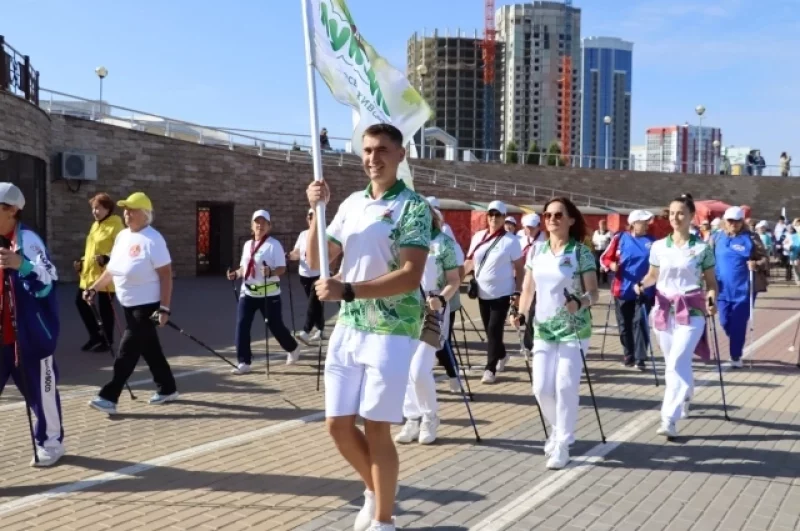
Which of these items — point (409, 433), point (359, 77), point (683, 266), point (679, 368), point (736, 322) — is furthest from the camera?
point (736, 322)

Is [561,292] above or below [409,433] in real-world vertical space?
above

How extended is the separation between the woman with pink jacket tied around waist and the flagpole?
3.80 meters

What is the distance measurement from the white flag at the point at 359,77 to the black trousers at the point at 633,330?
5.49m

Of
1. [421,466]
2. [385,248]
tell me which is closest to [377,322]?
[385,248]

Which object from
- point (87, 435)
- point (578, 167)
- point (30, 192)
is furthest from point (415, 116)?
point (578, 167)

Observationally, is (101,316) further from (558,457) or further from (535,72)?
(535,72)

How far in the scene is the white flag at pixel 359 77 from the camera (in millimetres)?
4949

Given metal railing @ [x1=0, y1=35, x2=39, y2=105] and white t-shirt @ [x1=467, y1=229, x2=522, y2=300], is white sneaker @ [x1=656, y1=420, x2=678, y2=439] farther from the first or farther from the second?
metal railing @ [x1=0, y1=35, x2=39, y2=105]

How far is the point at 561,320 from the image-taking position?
6105 mm

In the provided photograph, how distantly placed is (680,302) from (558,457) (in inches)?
75.3

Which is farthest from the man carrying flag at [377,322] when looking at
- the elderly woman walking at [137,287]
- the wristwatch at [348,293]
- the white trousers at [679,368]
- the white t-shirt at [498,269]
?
the white t-shirt at [498,269]

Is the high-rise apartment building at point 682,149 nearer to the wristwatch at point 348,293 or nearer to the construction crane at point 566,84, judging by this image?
the construction crane at point 566,84

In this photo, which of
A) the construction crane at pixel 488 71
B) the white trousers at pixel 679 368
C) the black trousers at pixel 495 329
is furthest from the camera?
the construction crane at pixel 488 71

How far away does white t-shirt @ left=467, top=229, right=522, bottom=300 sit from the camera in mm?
9609
